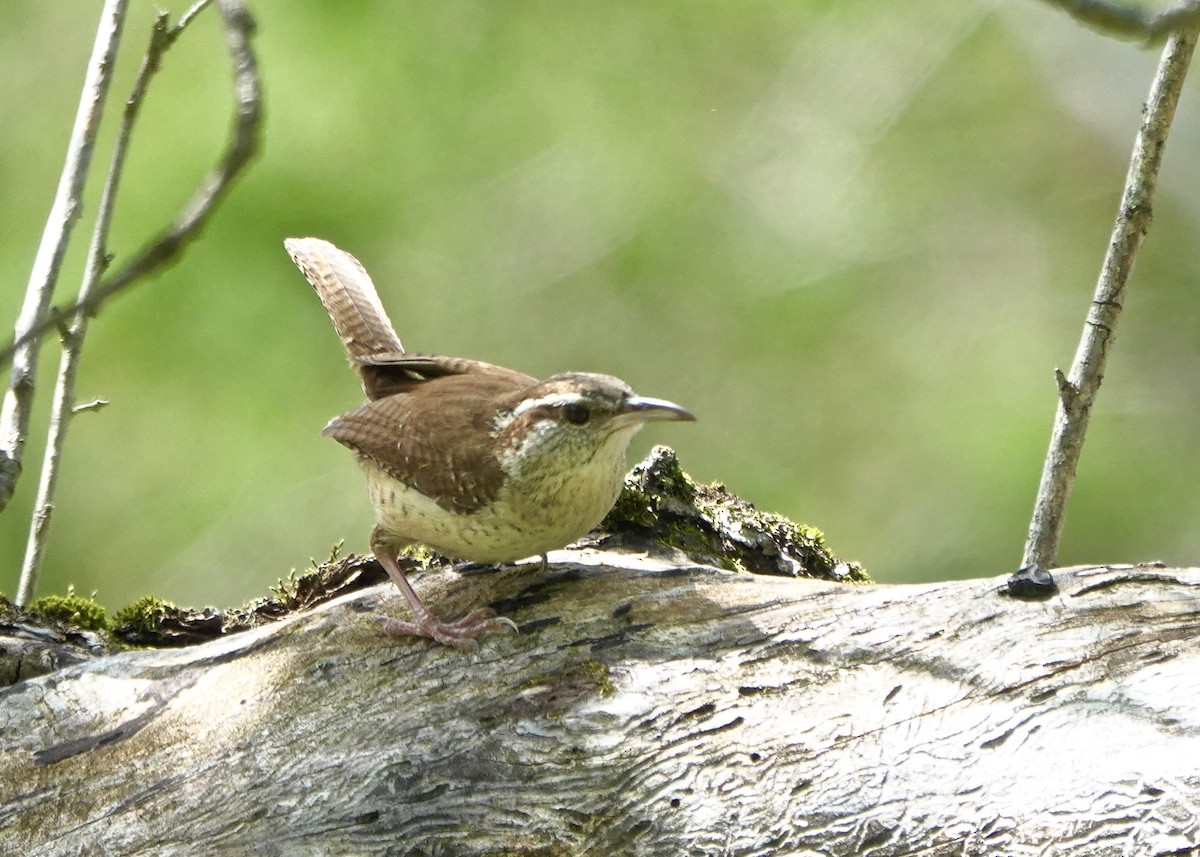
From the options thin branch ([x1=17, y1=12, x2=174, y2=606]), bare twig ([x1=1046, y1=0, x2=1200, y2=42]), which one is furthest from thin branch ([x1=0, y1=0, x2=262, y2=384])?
thin branch ([x1=17, y1=12, x2=174, y2=606])

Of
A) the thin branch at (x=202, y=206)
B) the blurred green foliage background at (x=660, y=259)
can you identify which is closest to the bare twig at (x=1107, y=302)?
the thin branch at (x=202, y=206)

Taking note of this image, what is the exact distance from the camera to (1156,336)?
18.9ft

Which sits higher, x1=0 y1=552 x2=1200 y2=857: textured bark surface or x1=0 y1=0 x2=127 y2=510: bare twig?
x1=0 y1=0 x2=127 y2=510: bare twig

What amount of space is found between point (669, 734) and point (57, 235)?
66.4 inches

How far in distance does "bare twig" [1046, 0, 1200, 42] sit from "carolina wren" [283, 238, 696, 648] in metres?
1.59

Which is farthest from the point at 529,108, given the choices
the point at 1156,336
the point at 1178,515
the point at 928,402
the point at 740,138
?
the point at 1178,515

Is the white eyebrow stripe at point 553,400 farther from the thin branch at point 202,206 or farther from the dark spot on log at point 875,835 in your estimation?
the thin branch at point 202,206

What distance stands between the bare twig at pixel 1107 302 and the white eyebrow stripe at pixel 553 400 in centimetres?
100

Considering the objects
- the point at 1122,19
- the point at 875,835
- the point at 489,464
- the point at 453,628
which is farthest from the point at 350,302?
the point at 1122,19

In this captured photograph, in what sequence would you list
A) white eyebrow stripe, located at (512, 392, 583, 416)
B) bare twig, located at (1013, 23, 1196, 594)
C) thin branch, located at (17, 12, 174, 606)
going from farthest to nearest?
thin branch, located at (17, 12, 174, 606)
white eyebrow stripe, located at (512, 392, 583, 416)
bare twig, located at (1013, 23, 1196, 594)

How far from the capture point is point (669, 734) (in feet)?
7.91

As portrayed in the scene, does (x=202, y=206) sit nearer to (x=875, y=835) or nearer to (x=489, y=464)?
(x=875, y=835)

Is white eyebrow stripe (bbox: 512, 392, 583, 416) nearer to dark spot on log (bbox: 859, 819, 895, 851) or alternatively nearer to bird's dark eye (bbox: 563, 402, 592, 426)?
bird's dark eye (bbox: 563, 402, 592, 426)

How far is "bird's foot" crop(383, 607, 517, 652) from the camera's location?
2.74 m
